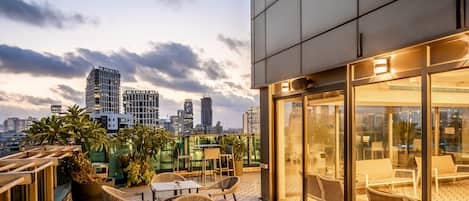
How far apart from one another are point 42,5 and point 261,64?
8.33 m

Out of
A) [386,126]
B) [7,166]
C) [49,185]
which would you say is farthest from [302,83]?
[7,166]

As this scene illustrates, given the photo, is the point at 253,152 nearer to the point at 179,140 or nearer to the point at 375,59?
the point at 179,140

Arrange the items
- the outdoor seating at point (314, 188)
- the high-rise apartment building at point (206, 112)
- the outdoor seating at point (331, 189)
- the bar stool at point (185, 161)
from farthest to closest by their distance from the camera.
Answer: the high-rise apartment building at point (206, 112)
the bar stool at point (185, 161)
the outdoor seating at point (314, 188)
the outdoor seating at point (331, 189)

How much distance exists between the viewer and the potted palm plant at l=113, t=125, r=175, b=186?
8594 millimetres

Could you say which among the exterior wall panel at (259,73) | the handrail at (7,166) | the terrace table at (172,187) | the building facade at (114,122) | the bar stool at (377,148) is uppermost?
the exterior wall panel at (259,73)

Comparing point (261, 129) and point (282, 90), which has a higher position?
point (282, 90)

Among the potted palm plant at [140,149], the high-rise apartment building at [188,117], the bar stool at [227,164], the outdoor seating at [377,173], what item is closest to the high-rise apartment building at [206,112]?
the high-rise apartment building at [188,117]

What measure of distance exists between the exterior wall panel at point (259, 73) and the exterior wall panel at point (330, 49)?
168cm

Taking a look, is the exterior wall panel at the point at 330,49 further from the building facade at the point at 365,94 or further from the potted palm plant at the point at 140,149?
the potted palm plant at the point at 140,149

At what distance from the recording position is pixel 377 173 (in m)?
4.56

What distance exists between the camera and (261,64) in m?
7.26

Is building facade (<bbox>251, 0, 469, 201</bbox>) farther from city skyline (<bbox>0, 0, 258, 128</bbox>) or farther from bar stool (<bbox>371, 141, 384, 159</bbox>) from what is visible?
city skyline (<bbox>0, 0, 258, 128</bbox>)

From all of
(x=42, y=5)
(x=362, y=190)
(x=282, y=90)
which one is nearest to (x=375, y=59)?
(x=362, y=190)

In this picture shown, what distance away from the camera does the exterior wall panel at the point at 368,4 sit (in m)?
3.82
